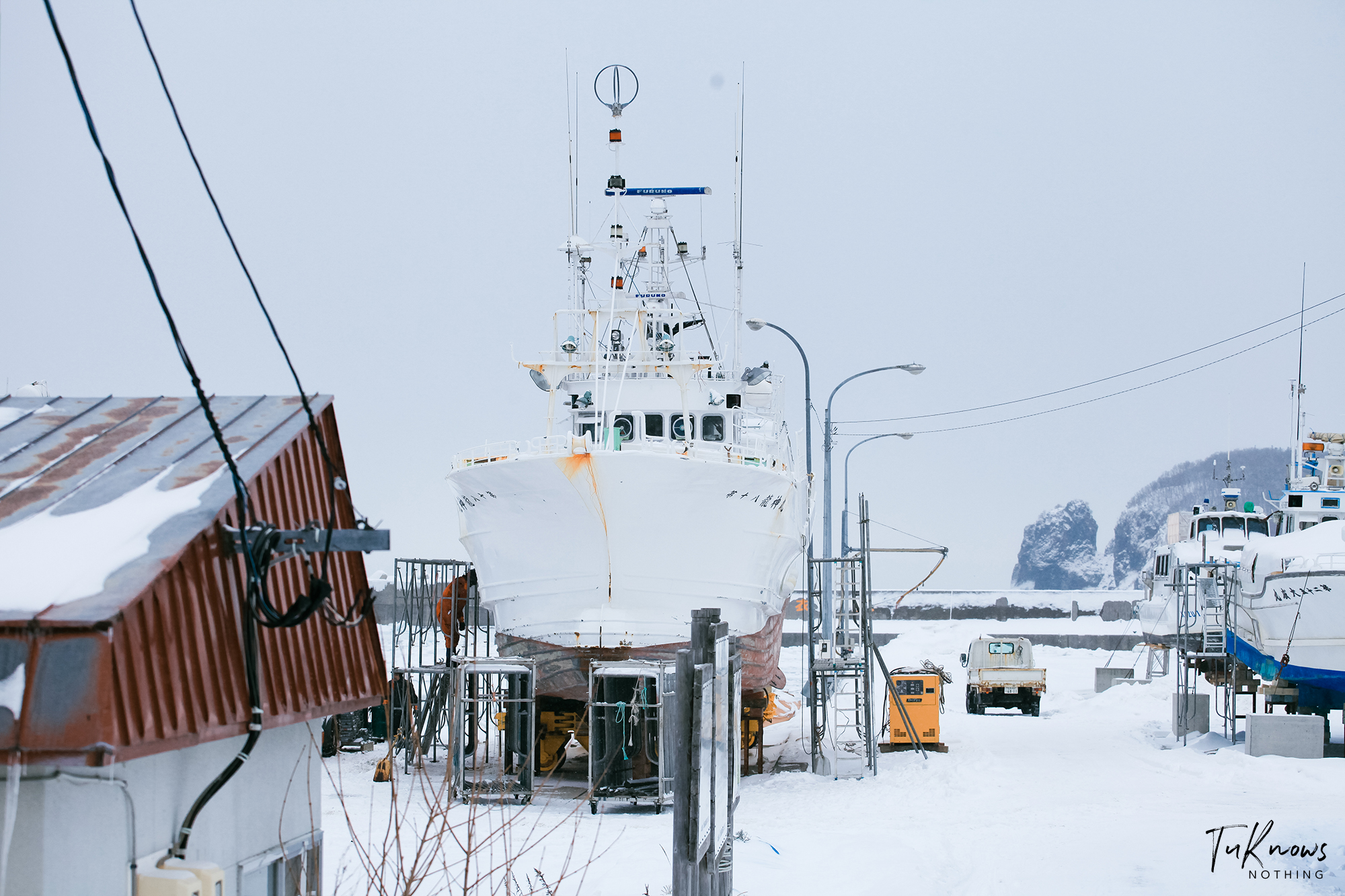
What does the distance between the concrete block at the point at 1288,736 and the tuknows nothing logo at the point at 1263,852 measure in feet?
28.2

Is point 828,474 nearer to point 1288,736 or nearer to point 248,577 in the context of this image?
point 1288,736

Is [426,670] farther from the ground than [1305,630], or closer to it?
closer to it

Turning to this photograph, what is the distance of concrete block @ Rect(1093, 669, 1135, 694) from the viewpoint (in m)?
38.3

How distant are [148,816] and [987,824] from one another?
1247cm

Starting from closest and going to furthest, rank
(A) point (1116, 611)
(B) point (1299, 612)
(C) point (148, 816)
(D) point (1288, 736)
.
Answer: (C) point (148, 816) < (D) point (1288, 736) < (B) point (1299, 612) < (A) point (1116, 611)

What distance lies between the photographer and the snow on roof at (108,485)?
242 inches

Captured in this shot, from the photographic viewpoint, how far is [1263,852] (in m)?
12.9

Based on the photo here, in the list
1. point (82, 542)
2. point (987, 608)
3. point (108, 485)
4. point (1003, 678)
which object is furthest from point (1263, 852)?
point (987, 608)

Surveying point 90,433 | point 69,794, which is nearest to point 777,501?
point 90,433

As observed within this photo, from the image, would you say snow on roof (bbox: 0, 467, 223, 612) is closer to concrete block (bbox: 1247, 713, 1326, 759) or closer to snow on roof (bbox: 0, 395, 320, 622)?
snow on roof (bbox: 0, 395, 320, 622)

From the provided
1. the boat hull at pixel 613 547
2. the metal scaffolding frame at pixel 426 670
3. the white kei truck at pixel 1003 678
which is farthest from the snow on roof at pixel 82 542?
the white kei truck at pixel 1003 678

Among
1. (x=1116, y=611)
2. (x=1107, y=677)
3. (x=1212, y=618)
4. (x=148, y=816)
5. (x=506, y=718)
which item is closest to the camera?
(x=148, y=816)

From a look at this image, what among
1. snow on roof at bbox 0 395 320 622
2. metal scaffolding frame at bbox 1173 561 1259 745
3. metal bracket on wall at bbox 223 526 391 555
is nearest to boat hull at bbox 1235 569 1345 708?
metal scaffolding frame at bbox 1173 561 1259 745

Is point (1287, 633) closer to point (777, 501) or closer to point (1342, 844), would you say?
point (777, 501)
